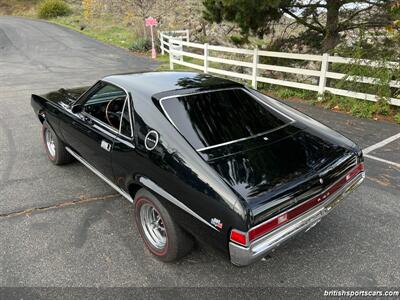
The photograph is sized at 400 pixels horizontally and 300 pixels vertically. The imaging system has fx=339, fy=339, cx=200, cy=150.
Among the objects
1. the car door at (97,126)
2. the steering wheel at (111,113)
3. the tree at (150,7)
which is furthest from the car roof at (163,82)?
the tree at (150,7)

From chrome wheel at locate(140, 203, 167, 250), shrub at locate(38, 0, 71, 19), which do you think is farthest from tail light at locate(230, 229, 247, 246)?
shrub at locate(38, 0, 71, 19)

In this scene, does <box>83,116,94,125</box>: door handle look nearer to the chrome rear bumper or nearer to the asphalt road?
the asphalt road

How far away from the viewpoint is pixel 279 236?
2.51 m

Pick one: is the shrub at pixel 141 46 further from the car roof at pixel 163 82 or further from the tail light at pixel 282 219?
the tail light at pixel 282 219

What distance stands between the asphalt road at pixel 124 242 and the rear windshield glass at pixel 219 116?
3.67 feet

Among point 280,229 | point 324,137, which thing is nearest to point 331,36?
point 324,137

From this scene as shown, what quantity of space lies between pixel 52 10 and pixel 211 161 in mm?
39710

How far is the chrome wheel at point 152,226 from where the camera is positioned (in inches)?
123

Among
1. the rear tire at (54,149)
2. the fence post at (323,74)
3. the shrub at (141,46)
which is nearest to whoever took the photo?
the rear tire at (54,149)

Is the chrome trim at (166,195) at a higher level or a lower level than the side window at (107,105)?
lower

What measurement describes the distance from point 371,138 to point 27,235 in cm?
566

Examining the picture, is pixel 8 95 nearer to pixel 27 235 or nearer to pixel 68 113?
pixel 68 113

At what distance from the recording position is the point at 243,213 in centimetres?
229

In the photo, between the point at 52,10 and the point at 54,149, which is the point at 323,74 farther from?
the point at 52,10
